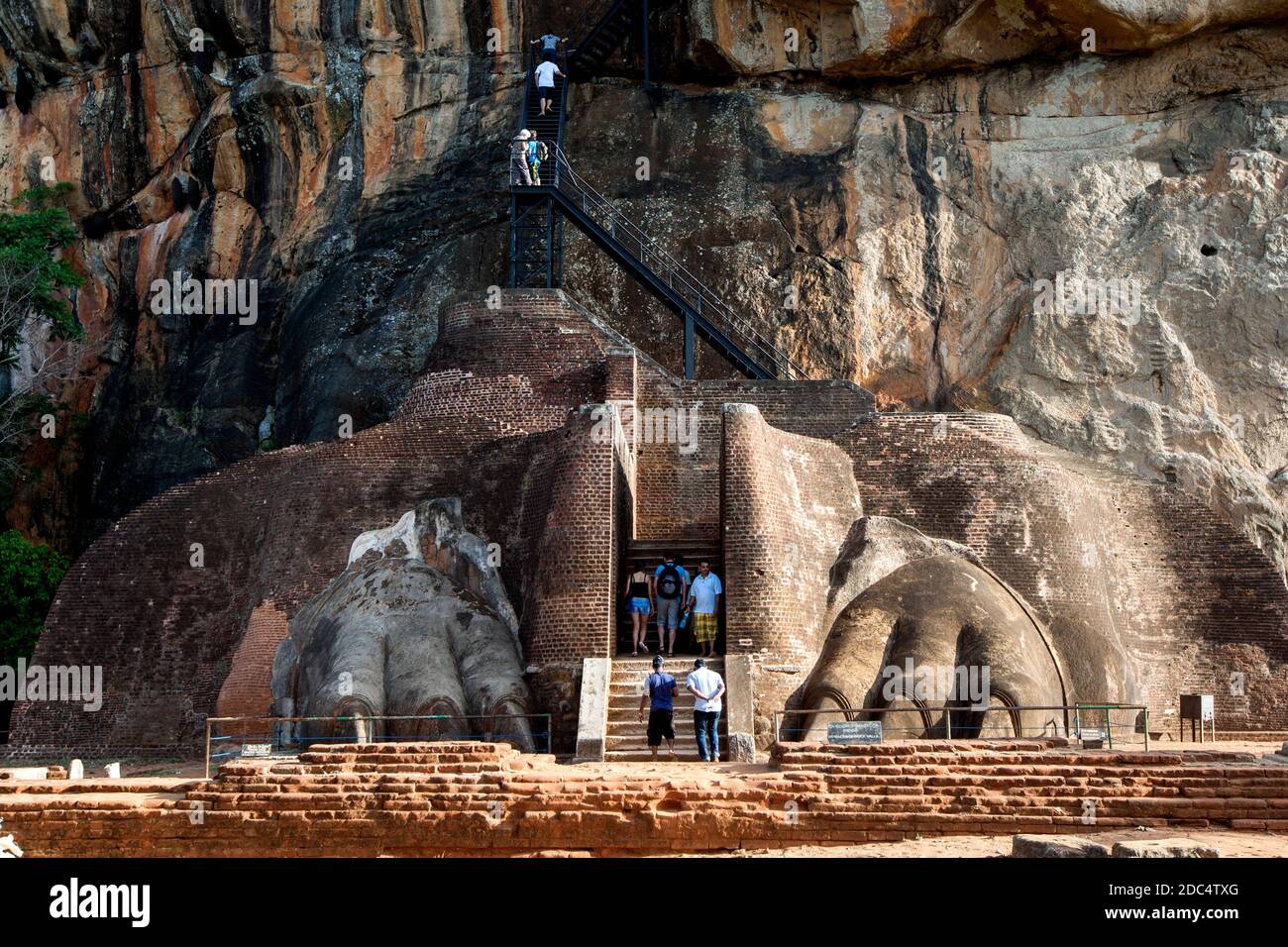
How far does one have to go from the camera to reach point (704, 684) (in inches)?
885

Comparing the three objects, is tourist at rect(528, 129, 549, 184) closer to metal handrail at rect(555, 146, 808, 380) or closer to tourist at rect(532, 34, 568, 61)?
metal handrail at rect(555, 146, 808, 380)

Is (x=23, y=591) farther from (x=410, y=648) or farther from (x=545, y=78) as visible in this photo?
(x=410, y=648)

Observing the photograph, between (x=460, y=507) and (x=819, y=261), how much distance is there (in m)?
12.5

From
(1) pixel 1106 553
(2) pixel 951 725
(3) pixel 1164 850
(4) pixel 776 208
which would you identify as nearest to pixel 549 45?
(4) pixel 776 208

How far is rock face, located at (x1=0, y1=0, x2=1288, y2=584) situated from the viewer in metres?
37.1

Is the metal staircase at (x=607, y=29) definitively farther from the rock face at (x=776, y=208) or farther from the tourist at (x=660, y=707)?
the tourist at (x=660, y=707)

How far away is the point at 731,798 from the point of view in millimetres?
19219

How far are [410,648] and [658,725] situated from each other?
3903 millimetres

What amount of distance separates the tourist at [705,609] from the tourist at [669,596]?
23cm

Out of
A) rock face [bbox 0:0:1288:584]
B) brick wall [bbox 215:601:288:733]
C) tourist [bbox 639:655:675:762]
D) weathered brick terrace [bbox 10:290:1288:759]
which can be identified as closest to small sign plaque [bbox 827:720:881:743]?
tourist [bbox 639:655:675:762]

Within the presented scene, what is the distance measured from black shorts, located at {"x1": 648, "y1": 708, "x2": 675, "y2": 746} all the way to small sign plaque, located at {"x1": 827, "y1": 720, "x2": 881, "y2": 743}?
6.48 ft

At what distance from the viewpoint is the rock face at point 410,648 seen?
2412cm
